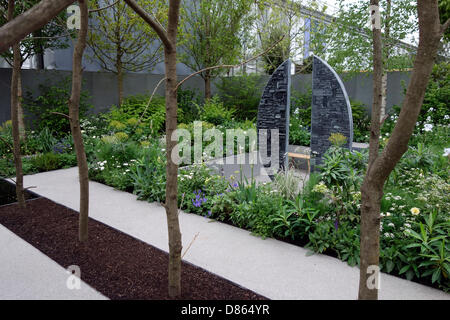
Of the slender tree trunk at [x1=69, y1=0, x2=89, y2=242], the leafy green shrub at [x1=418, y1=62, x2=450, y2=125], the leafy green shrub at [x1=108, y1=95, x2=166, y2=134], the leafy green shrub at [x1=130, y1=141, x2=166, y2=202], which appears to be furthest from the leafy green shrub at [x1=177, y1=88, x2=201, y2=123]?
the slender tree trunk at [x1=69, y1=0, x2=89, y2=242]

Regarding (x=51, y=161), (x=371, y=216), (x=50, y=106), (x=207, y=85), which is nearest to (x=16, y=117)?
(x=51, y=161)

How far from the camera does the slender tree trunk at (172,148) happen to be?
2004 mm

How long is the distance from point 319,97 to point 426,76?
447 cm

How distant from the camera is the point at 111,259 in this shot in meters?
3.05

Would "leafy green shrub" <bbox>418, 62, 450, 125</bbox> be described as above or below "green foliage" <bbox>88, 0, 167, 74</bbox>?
below

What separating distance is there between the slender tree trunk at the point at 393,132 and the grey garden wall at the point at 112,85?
9083mm

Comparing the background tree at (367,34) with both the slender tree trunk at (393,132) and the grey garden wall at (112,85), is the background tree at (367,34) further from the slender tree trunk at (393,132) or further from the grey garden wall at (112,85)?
the slender tree trunk at (393,132)

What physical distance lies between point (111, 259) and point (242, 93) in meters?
10.4

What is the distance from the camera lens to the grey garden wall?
8.73m

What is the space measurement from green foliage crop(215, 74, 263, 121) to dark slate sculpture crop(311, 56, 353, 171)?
655 cm

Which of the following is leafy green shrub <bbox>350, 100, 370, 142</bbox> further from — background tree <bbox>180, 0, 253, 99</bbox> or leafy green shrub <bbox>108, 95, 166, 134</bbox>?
leafy green shrub <bbox>108, 95, 166, 134</bbox>

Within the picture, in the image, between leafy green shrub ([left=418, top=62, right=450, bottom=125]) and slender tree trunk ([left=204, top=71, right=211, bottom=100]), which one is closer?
leafy green shrub ([left=418, top=62, right=450, bottom=125])

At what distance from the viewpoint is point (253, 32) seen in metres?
14.1

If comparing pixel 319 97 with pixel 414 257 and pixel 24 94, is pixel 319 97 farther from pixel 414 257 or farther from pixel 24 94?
pixel 24 94
